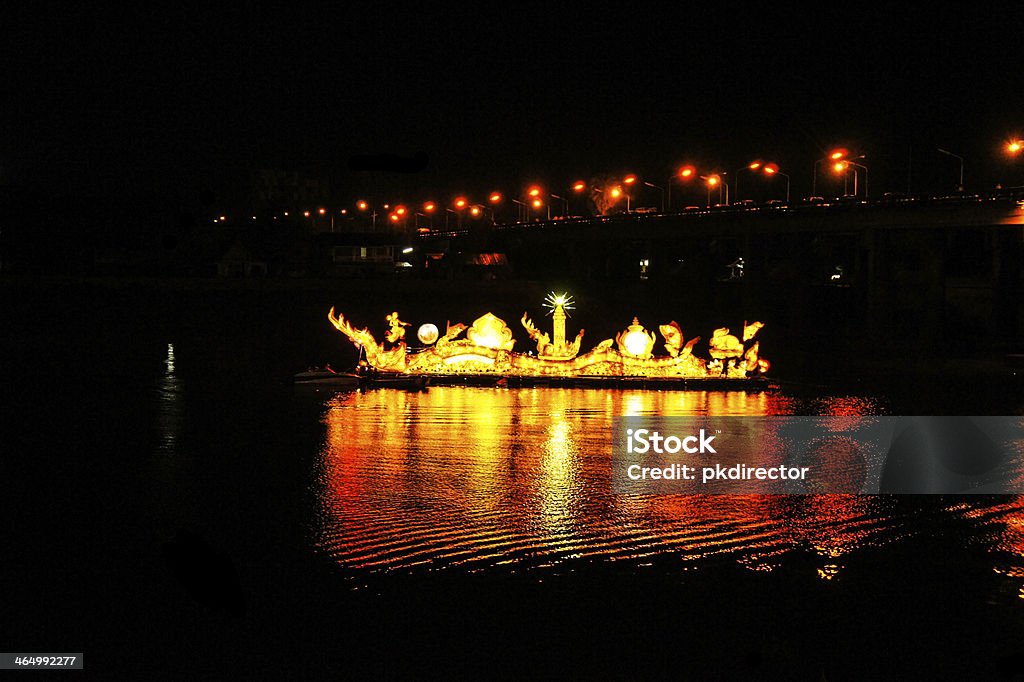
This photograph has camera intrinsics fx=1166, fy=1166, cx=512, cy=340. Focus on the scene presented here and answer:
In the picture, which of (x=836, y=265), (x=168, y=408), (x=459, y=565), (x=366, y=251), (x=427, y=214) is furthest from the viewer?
(x=427, y=214)

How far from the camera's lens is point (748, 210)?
180 ft

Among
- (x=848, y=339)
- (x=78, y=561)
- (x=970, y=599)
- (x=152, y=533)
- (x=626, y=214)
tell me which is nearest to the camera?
(x=970, y=599)

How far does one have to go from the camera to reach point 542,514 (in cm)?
1538

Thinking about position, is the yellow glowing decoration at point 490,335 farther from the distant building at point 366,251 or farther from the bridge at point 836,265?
the distant building at point 366,251

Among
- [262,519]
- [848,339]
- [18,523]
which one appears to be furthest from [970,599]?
[848,339]

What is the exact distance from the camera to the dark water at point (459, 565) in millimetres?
10703

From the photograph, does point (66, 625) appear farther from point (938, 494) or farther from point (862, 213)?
point (862, 213)

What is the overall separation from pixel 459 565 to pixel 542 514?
2.63 meters

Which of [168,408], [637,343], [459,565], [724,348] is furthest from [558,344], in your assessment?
[459,565]

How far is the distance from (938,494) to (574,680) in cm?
915

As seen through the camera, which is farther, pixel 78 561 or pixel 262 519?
pixel 262 519

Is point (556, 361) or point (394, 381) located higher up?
point (556, 361)

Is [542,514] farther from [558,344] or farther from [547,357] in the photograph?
[558,344]

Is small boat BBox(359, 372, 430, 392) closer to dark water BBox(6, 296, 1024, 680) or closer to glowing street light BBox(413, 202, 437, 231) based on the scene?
dark water BBox(6, 296, 1024, 680)
